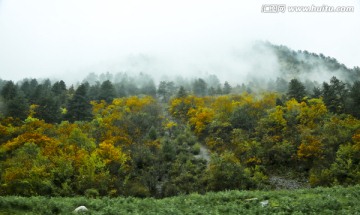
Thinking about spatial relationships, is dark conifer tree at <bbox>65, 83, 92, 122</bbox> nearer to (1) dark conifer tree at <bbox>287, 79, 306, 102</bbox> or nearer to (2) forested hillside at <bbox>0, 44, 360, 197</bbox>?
(2) forested hillside at <bbox>0, 44, 360, 197</bbox>

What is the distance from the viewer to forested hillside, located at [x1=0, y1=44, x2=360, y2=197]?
34.6 m

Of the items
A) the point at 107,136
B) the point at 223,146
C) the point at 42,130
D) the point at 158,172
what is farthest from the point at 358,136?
the point at 42,130

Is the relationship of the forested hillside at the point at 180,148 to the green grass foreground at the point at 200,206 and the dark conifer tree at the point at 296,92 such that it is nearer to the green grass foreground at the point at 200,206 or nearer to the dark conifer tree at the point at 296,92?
the dark conifer tree at the point at 296,92

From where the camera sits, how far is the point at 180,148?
180 feet

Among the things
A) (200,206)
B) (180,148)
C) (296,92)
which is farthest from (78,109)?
(200,206)

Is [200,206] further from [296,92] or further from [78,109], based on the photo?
[296,92]

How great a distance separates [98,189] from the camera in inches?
1315

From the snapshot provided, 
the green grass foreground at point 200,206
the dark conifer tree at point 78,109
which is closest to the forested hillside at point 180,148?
the dark conifer tree at point 78,109

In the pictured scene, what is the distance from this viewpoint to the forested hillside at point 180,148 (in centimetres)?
3462

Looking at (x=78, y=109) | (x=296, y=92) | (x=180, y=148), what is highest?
(x=296, y=92)

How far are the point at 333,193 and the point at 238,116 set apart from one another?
3917 centimetres

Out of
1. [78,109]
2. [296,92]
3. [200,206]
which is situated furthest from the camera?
[78,109]

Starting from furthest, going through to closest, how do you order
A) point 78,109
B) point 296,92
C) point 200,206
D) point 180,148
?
1. point 78,109
2. point 296,92
3. point 180,148
4. point 200,206

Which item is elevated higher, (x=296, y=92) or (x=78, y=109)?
(x=296, y=92)
